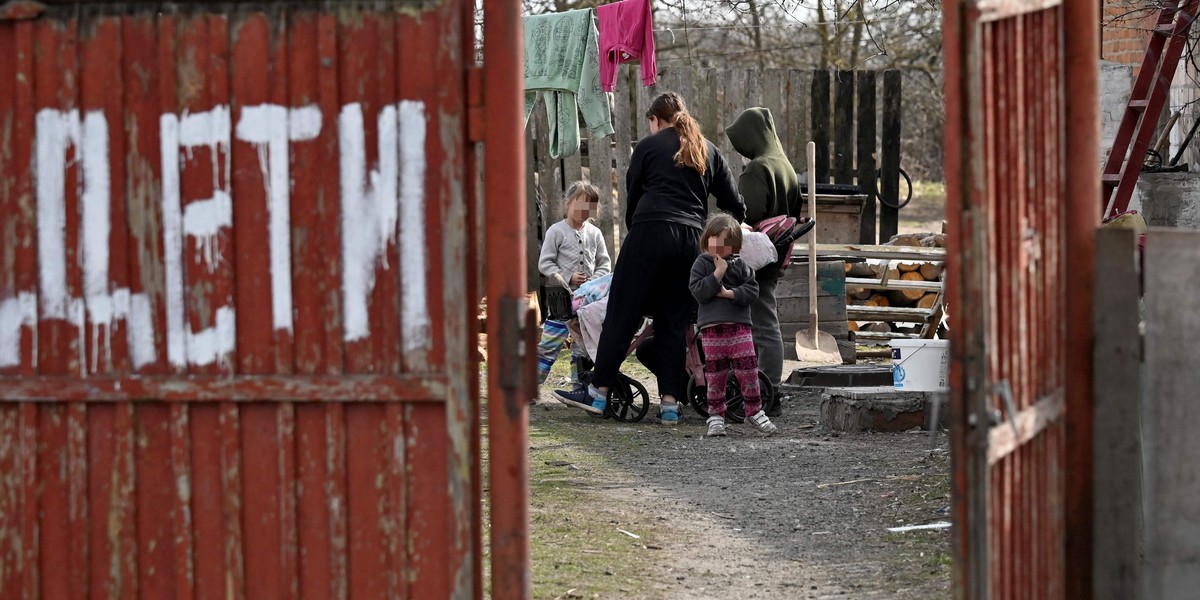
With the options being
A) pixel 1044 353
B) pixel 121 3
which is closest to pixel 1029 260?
pixel 1044 353

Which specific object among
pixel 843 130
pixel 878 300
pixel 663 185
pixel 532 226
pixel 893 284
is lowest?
pixel 878 300

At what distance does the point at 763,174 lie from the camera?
9.70m

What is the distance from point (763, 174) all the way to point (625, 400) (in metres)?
2.09

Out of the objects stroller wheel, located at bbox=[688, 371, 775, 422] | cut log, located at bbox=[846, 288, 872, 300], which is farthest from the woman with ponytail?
cut log, located at bbox=[846, 288, 872, 300]

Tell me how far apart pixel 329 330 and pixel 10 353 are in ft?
2.53

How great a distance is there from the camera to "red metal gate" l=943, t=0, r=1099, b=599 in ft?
10.4

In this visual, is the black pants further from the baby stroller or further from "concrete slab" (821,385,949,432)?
"concrete slab" (821,385,949,432)

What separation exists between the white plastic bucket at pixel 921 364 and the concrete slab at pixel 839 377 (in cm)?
158

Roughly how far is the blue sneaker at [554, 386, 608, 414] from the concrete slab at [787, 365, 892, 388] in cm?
170

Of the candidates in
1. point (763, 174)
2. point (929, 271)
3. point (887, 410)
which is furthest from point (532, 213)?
point (887, 410)

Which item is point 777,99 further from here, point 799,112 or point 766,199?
point 766,199

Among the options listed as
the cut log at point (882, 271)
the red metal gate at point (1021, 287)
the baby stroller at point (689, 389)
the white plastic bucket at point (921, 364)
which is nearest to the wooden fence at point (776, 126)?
the cut log at point (882, 271)

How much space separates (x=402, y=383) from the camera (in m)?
3.13

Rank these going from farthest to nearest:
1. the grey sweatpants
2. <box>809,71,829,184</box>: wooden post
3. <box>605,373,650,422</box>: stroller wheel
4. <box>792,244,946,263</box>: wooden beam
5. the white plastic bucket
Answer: <box>809,71,829,184</box>: wooden post < <box>792,244,946,263</box>: wooden beam < the grey sweatpants < <box>605,373,650,422</box>: stroller wheel < the white plastic bucket
